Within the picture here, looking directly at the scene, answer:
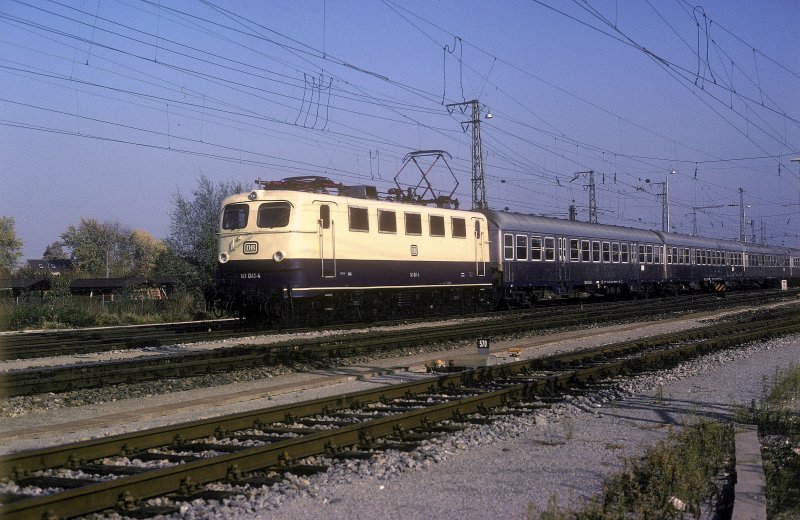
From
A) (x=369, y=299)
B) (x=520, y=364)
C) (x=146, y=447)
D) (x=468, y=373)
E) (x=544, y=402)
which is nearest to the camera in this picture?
(x=146, y=447)

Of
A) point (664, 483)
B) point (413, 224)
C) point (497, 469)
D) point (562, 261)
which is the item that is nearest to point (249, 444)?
point (497, 469)

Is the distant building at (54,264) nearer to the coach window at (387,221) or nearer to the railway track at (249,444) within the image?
the coach window at (387,221)

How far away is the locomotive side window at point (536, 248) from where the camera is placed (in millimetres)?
30453

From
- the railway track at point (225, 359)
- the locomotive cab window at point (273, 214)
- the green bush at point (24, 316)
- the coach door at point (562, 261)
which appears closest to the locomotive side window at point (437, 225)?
the railway track at point (225, 359)

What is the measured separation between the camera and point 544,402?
35.1 ft

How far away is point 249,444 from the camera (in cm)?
796

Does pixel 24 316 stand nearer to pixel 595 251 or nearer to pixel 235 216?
pixel 235 216

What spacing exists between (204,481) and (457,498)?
2.02 m

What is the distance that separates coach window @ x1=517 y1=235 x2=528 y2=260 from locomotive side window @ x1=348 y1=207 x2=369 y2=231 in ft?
31.3

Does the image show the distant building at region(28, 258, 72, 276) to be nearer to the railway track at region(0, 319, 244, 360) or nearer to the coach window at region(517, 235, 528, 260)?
the coach window at region(517, 235, 528, 260)

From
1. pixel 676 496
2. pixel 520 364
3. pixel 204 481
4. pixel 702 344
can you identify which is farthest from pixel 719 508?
pixel 702 344

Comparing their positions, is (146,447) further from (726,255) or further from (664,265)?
(726,255)

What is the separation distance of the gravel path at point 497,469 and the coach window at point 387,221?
12.0m

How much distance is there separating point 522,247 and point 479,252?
346 cm
